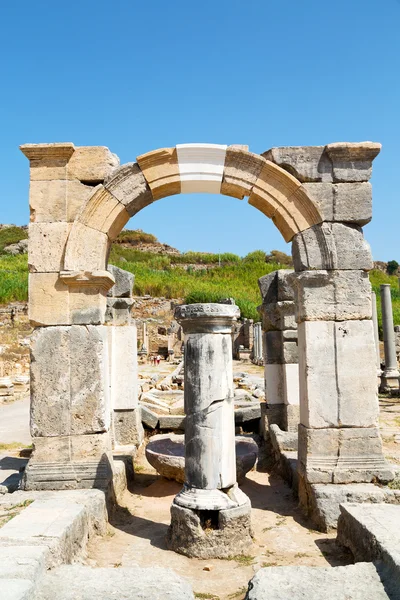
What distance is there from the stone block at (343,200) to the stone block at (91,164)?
2.26 m

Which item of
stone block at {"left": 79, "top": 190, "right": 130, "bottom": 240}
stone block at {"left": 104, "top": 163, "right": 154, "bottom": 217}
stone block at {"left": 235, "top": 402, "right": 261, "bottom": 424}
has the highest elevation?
stone block at {"left": 104, "top": 163, "right": 154, "bottom": 217}

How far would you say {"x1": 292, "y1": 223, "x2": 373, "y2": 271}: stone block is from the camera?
564cm

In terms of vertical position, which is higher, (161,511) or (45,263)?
(45,263)

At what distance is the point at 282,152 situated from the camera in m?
5.79

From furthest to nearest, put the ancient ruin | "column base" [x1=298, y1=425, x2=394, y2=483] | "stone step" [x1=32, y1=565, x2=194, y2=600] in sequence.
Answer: the ancient ruin < "column base" [x1=298, y1=425, x2=394, y2=483] < "stone step" [x1=32, y1=565, x2=194, y2=600]

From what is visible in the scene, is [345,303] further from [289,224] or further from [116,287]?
[116,287]

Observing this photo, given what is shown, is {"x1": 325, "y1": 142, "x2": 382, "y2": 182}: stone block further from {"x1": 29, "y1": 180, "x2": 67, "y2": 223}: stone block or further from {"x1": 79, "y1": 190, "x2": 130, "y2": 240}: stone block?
{"x1": 29, "y1": 180, "x2": 67, "y2": 223}: stone block

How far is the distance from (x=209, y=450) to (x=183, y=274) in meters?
40.6

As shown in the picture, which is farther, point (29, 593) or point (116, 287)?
point (116, 287)

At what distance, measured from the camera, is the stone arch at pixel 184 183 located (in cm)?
570

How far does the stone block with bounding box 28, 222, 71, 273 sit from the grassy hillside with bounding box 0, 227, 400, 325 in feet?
82.2

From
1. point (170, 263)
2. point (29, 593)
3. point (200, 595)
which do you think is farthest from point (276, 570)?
point (170, 263)

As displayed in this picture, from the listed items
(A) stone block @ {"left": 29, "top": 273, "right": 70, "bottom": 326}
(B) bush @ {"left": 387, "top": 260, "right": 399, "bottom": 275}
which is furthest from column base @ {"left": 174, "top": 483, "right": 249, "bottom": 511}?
(B) bush @ {"left": 387, "top": 260, "right": 399, "bottom": 275}

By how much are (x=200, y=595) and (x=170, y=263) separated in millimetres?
47653
